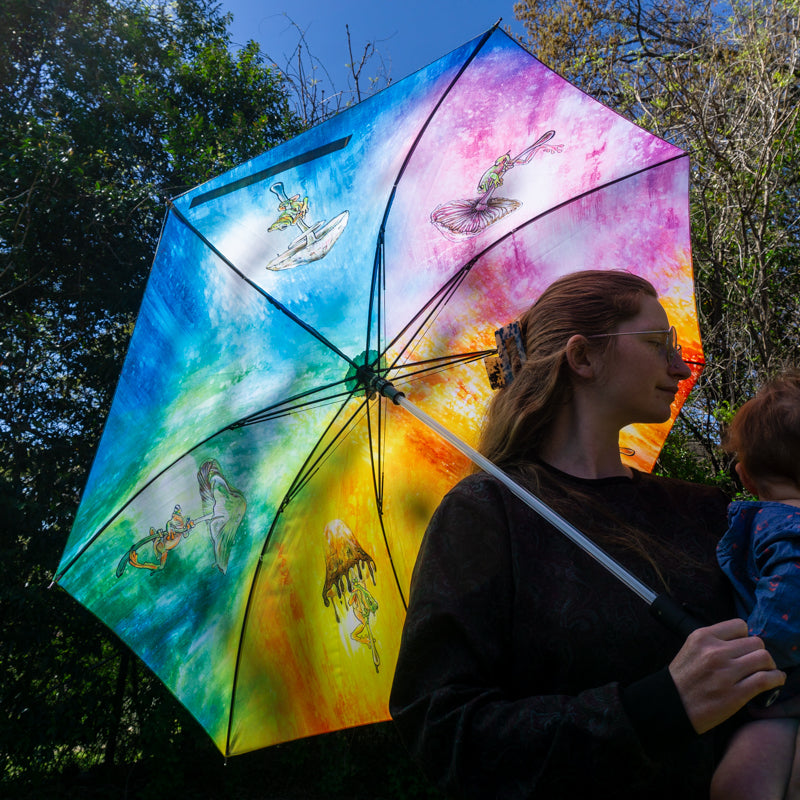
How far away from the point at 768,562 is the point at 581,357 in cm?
56

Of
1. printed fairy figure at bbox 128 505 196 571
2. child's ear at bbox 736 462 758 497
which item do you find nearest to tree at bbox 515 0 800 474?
child's ear at bbox 736 462 758 497

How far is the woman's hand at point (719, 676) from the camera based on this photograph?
90 cm

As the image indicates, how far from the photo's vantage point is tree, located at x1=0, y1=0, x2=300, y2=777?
5.41 metres

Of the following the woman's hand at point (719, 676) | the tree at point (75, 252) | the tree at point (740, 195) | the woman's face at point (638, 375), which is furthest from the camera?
the tree at point (75, 252)

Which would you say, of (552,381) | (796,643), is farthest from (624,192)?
(796,643)

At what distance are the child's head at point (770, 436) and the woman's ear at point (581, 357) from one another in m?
0.52

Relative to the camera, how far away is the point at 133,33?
7438 millimetres

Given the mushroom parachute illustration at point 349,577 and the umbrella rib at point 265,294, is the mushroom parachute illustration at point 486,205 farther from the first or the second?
the mushroom parachute illustration at point 349,577

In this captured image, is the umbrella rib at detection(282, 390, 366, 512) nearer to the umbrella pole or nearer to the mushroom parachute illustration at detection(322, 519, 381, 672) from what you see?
the mushroom parachute illustration at detection(322, 519, 381, 672)

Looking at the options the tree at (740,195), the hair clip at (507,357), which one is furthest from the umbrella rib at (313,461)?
the tree at (740,195)

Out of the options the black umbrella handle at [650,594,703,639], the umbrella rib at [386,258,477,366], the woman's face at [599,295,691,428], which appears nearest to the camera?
the black umbrella handle at [650,594,703,639]

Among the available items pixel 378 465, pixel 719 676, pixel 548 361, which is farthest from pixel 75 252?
pixel 719 676

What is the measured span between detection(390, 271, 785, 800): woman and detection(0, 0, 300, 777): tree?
5165 millimetres

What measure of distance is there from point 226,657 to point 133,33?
26.0ft
